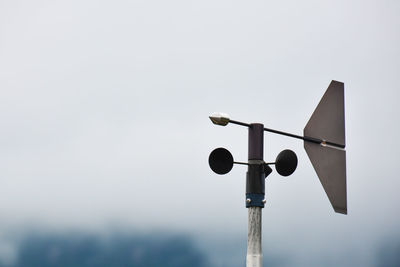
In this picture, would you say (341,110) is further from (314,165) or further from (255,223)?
(255,223)

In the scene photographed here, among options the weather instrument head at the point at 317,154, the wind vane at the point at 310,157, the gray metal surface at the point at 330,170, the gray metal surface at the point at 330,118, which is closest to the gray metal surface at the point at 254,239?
the wind vane at the point at 310,157

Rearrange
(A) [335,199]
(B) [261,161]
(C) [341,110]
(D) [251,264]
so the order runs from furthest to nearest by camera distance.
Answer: (C) [341,110]
(A) [335,199]
(B) [261,161]
(D) [251,264]

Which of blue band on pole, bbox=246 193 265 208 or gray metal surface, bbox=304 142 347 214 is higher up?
gray metal surface, bbox=304 142 347 214

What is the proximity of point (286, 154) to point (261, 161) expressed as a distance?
0.55 meters

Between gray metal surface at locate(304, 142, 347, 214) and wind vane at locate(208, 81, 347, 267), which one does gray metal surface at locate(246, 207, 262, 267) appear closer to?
wind vane at locate(208, 81, 347, 267)

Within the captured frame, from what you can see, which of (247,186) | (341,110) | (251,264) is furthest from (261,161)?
(341,110)

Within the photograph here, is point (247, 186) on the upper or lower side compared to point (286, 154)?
lower

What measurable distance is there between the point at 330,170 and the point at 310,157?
45cm

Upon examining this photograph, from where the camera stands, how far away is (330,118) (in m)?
10.1

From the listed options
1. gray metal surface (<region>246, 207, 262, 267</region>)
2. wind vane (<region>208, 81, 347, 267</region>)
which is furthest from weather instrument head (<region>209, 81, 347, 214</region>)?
gray metal surface (<region>246, 207, 262, 267</region>)

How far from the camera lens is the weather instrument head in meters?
8.66

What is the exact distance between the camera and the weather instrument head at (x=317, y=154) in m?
8.66

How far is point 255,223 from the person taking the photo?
8438mm

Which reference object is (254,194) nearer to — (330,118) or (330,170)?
(330,170)
